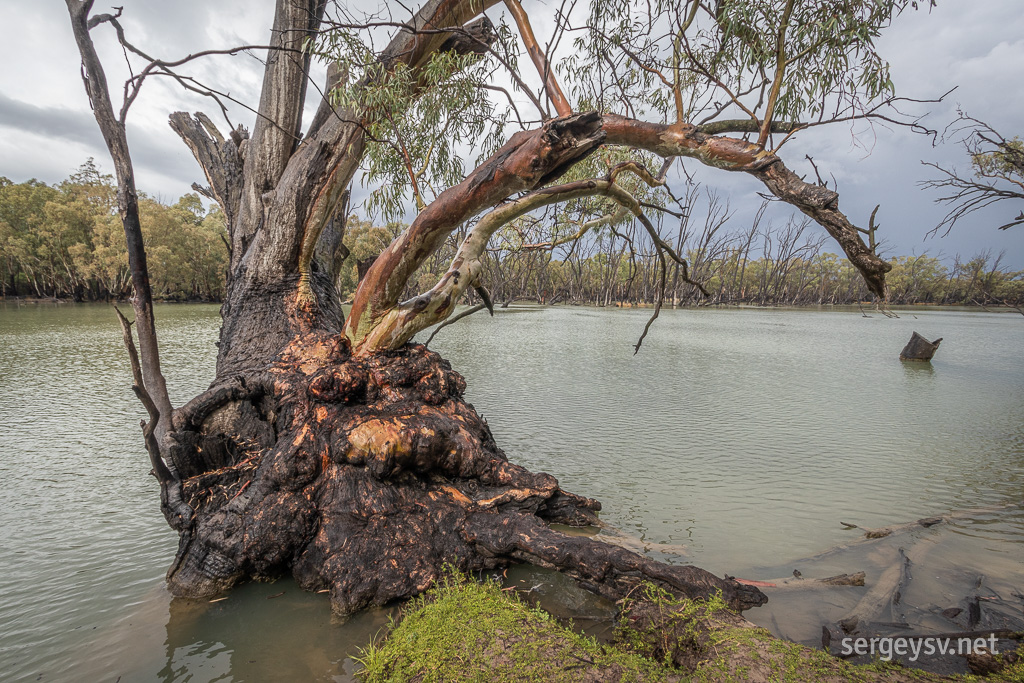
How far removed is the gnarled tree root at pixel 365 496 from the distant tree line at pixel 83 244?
32.2 metres

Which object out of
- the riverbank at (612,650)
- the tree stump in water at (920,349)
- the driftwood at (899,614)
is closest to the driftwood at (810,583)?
the driftwood at (899,614)

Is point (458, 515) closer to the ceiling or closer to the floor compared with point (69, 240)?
closer to the floor

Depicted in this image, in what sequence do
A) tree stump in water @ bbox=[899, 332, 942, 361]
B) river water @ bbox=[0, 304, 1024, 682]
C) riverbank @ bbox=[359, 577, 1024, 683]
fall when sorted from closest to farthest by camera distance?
riverbank @ bbox=[359, 577, 1024, 683], river water @ bbox=[0, 304, 1024, 682], tree stump in water @ bbox=[899, 332, 942, 361]

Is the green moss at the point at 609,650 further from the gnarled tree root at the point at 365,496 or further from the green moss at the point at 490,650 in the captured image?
the gnarled tree root at the point at 365,496

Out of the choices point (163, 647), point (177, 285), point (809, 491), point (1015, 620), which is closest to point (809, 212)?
point (1015, 620)

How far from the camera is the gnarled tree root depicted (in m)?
2.16

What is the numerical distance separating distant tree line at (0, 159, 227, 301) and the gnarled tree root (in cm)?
3222

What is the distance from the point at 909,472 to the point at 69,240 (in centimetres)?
4369

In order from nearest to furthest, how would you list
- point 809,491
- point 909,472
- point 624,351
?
point 809,491, point 909,472, point 624,351

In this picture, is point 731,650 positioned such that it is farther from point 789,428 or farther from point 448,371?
point 789,428

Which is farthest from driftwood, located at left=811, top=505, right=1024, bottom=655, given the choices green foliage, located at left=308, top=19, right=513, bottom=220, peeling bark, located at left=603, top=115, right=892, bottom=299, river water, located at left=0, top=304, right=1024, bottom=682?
green foliage, located at left=308, top=19, right=513, bottom=220

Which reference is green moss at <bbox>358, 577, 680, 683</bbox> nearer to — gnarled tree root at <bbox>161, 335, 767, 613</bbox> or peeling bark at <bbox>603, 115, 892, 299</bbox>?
gnarled tree root at <bbox>161, 335, 767, 613</bbox>

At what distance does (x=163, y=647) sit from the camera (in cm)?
187

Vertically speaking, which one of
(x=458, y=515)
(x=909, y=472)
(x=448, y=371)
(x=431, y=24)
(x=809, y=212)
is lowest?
(x=909, y=472)
